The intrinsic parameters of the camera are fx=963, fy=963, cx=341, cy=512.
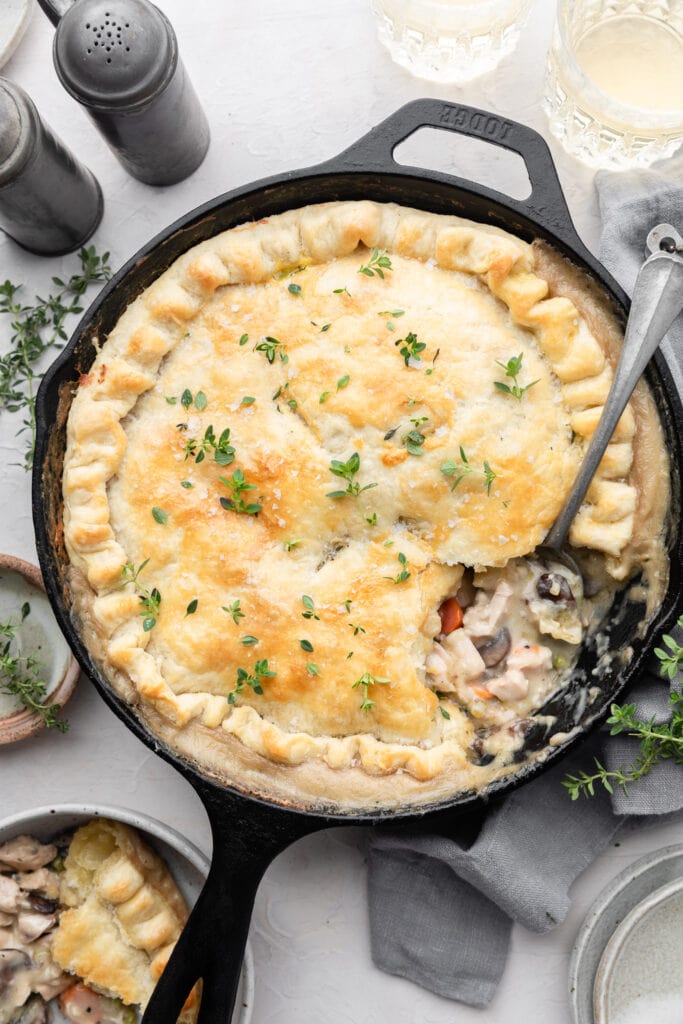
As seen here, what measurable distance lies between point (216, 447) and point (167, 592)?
1.51ft

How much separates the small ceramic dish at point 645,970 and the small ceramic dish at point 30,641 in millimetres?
1942

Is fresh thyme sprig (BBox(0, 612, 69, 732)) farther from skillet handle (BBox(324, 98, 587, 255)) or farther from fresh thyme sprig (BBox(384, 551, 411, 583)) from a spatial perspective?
skillet handle (BBox(324, 98, 587, 255))

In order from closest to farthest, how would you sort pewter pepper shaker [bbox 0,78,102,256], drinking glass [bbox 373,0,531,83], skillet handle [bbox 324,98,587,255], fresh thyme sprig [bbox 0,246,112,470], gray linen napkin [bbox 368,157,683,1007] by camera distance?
skillet handle [bbox 324,98,587,255]
pewter pepper shaker [bbox 0,78,102,256]
gray linen napkin [bbox 368,157,683,1007]
drinking glass [bbox 373,0,531,83]
fresh thyme sprig [bbox 0,246,112,470]

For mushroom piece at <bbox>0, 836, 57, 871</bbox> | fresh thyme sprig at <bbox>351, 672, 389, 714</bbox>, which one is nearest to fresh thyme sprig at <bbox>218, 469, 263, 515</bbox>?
fresh thyme sprig at <bbox>351, 672, 389, 714</bbox>

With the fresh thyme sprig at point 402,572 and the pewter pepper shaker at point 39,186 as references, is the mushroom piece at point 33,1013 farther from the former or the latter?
the pewter pepper shaker at point 39,186

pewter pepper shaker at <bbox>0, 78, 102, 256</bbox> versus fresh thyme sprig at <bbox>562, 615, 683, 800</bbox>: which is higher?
pewter pepper shaker at <bbox>0, 78, 102, 256</bbox>

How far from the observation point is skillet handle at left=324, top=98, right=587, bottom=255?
2840 millimetres

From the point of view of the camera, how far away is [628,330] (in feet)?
8.77

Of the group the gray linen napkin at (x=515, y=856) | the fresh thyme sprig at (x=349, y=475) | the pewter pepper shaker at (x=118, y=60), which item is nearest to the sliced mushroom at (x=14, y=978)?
the gray linen napkin at (x=515, y=856)

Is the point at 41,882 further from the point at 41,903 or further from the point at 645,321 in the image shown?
the point at 645,321

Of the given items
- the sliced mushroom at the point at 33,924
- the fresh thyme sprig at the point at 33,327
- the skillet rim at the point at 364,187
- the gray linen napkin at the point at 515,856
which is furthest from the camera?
the fresh thyme sprig at the point at 33,327

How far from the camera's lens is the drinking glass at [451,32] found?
3266 millimetres

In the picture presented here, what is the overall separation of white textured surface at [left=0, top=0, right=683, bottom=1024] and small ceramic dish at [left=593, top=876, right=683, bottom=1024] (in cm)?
22

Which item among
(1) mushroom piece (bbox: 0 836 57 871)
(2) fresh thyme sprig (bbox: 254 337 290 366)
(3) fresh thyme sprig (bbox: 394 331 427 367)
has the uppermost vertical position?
(2) fresh thyme sprig (bbox: 254 337 290 366)
